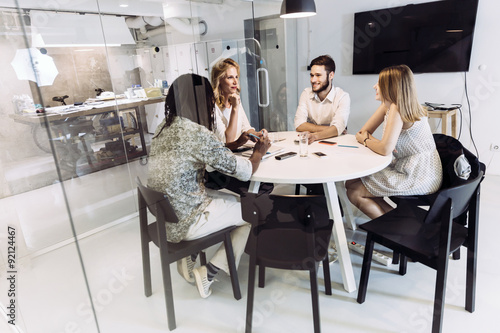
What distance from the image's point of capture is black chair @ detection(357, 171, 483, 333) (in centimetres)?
140

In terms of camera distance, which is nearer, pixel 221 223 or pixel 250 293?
pixel 250 293

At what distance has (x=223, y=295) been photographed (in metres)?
1.88

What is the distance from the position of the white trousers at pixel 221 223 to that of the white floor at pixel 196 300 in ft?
0.79

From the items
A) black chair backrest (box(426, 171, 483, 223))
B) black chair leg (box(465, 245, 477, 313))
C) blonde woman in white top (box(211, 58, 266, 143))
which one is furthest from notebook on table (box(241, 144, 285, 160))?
black chair leg (box(465, 245, 477, 313))

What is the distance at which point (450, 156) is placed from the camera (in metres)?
1.91

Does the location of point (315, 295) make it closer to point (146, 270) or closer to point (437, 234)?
point (437, 234)

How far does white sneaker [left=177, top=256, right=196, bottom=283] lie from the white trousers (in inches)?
7.2

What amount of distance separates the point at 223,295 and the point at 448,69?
329 cm

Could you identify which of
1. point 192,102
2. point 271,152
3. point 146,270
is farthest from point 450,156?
point 146,270

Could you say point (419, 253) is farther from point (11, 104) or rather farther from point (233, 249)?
point (11, 104)

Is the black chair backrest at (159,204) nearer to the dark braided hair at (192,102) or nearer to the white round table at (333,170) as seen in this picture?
the dark braided hair at (192,102)

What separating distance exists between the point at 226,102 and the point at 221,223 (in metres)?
1.09

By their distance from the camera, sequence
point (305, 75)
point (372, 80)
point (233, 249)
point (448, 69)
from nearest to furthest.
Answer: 1. point (233, 249)
2. point (448, 69)
3. point (372, 80)
4. point (305, 75)

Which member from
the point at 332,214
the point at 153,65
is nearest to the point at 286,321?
the point at 332,214
